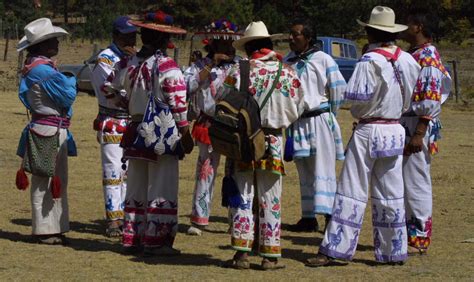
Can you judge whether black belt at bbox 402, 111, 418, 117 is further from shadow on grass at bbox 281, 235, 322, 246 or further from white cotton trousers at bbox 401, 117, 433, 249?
shadow on grass at bbox 281, 235, 322, 246

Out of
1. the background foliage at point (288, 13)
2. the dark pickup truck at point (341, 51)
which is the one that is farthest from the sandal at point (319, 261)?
the background foliage at point (288, 13)

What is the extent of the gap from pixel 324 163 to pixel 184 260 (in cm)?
203

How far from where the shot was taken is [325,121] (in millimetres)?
10320

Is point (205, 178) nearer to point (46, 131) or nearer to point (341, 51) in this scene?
point (46, 131)

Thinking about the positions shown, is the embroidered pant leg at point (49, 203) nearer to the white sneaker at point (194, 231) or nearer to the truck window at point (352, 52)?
the white sneaker at point (194, 231)

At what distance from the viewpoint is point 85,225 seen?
1069cm

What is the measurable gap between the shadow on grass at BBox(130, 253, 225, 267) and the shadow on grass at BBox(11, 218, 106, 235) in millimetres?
1468

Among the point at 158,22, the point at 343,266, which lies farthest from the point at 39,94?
the point at 343,266

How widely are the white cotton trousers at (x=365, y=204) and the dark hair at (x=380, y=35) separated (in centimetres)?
71

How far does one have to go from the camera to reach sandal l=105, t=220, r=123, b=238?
1012 centimetres

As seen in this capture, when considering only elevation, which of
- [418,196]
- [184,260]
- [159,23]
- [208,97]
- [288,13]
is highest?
[288,13]

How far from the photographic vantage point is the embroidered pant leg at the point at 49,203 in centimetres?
949

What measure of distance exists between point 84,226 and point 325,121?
2.51 m

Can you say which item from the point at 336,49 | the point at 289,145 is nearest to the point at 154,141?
the point at 289,145
